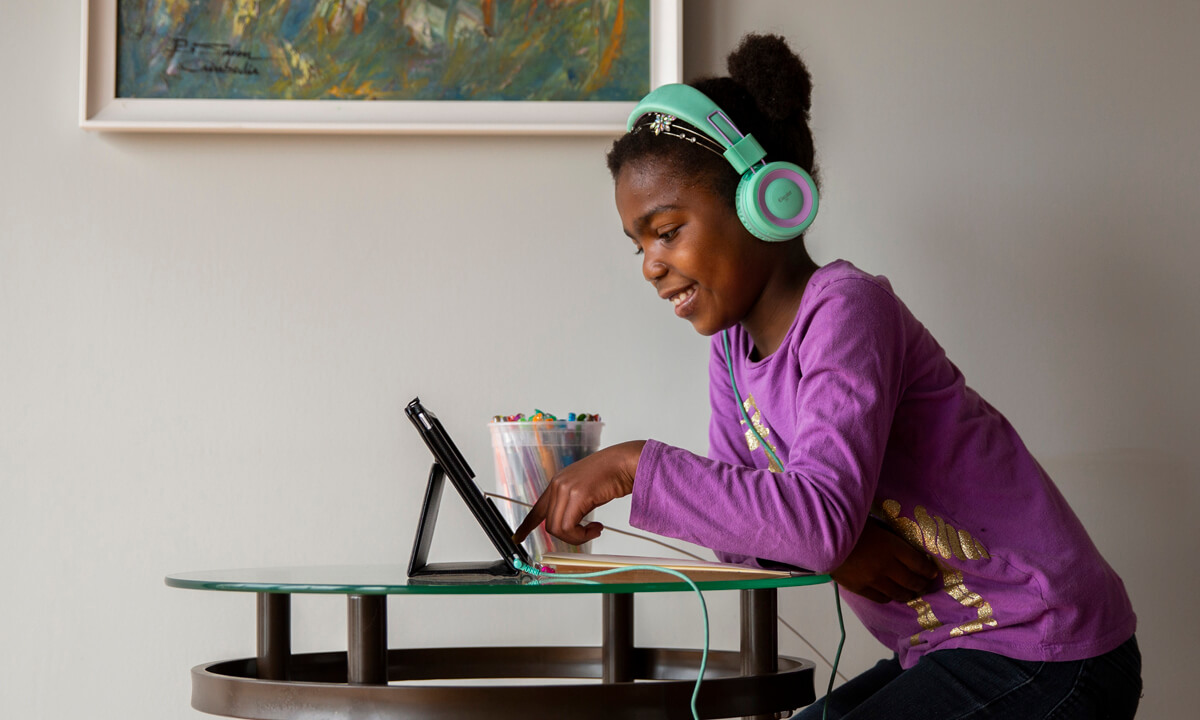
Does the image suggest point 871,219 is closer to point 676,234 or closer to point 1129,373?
point 1129,373

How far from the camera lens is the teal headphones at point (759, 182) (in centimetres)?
99

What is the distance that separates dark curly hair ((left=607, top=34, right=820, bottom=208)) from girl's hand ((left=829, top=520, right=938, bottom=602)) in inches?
14.0

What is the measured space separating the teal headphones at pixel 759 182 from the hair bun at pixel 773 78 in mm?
65

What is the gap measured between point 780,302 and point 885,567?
0.98 ft

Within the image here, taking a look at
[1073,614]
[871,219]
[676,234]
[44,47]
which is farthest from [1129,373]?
[44,47]

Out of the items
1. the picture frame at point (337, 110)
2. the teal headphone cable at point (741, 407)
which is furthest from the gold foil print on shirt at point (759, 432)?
the picture frame at point (337, 110)

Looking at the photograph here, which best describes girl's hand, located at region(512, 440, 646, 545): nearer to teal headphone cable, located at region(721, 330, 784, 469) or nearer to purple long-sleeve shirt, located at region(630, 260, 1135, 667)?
purple long-sleeve shirt, located at region(630, 260, 1135, 667)


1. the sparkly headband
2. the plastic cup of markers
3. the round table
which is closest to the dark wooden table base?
the round table

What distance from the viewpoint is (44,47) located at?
144 cm

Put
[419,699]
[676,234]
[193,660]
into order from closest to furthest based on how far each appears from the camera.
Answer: [419,699] < [676,234] < [193,660]

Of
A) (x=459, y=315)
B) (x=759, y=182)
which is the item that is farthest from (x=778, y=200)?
(x=459, y=315)

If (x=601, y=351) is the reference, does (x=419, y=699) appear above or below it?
below

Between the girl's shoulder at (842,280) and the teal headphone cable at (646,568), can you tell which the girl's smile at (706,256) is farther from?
the teal headphone cable at (646,568)

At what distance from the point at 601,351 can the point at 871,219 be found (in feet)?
1.42
